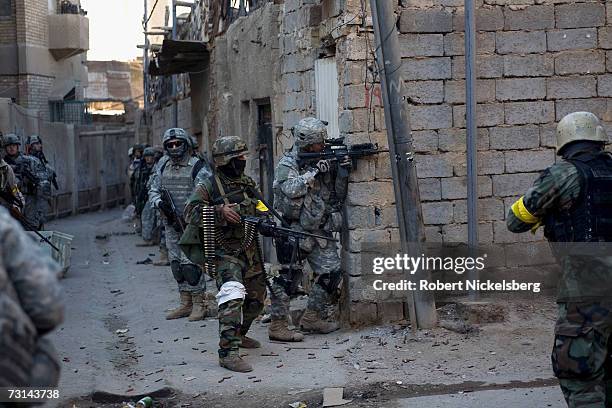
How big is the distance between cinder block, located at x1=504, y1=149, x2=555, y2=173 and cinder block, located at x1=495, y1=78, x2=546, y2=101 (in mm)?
452

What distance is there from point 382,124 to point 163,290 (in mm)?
4294

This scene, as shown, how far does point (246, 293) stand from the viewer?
7.43 m

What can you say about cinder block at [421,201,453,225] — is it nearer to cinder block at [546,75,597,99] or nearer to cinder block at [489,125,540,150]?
cinder block at [489,125,540,150]

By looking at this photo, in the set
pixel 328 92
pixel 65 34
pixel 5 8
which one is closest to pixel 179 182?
pixel 328 92

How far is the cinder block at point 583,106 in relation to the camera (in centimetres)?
824

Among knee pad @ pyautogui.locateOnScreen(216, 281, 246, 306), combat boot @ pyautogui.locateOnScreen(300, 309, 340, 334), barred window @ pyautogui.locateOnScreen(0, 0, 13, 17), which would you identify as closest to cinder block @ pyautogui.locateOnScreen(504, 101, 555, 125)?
combat boot @ pyautogui.locateOnScreen(300, 309, 340, 334)

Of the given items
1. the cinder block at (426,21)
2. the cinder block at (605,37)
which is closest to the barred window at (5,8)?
the cinder block at (426,21)

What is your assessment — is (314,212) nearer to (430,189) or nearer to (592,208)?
(430,189)

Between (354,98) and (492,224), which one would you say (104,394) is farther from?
(492,224)

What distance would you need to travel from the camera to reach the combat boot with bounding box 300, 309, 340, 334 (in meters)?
8.13

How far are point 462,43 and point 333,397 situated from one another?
328 cm

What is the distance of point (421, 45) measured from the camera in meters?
8.02

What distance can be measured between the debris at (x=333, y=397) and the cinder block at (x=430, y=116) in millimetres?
2546

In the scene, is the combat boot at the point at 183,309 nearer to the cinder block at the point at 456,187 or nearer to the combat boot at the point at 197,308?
the combat boot at the point at 197,308
